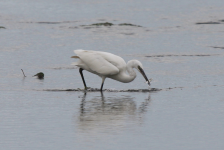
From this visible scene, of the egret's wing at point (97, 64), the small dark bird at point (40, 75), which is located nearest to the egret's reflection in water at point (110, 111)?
the egret's wing at point (97, 64)

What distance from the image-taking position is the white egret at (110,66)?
14156 millimetres

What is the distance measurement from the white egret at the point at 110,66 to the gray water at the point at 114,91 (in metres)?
0.38

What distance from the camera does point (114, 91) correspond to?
14.1 metres

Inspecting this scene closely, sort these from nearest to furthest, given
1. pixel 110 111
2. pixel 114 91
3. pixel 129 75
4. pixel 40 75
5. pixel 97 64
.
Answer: pixel 110 111, pixel 114 91, pixel 129 75, pixel 97 64, pixel 40 75

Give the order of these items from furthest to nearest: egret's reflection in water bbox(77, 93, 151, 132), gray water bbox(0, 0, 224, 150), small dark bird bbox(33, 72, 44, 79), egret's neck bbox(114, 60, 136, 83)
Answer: small dark bird bbox(33, 72, 44, 79) < egret's neck bbox(114, 60, 136, 83) < egret's reflection in water bbox(77, 93, 151, 132) < gray water bbox(0, 0, 224, 150)

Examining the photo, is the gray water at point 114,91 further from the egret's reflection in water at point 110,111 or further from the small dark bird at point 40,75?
the small dark bird at point 40,75

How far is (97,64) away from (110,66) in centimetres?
47

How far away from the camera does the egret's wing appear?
14156 mm

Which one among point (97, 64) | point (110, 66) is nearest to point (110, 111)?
point (110, 66)

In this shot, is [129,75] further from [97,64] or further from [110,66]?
[97,64]

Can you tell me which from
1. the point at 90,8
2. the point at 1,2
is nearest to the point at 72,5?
the point at 90,8

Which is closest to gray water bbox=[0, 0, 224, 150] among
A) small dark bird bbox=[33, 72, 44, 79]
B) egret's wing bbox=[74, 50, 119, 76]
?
small dark bird bbox=[33, 72, 44, 79]

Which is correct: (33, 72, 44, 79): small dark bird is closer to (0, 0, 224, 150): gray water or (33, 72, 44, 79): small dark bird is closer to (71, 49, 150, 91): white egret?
(0, 0, 224, 150): gray water

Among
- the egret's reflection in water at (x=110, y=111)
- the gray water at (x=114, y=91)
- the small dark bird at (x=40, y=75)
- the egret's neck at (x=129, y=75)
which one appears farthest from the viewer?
the small dark bird at (x=40, y=75)
